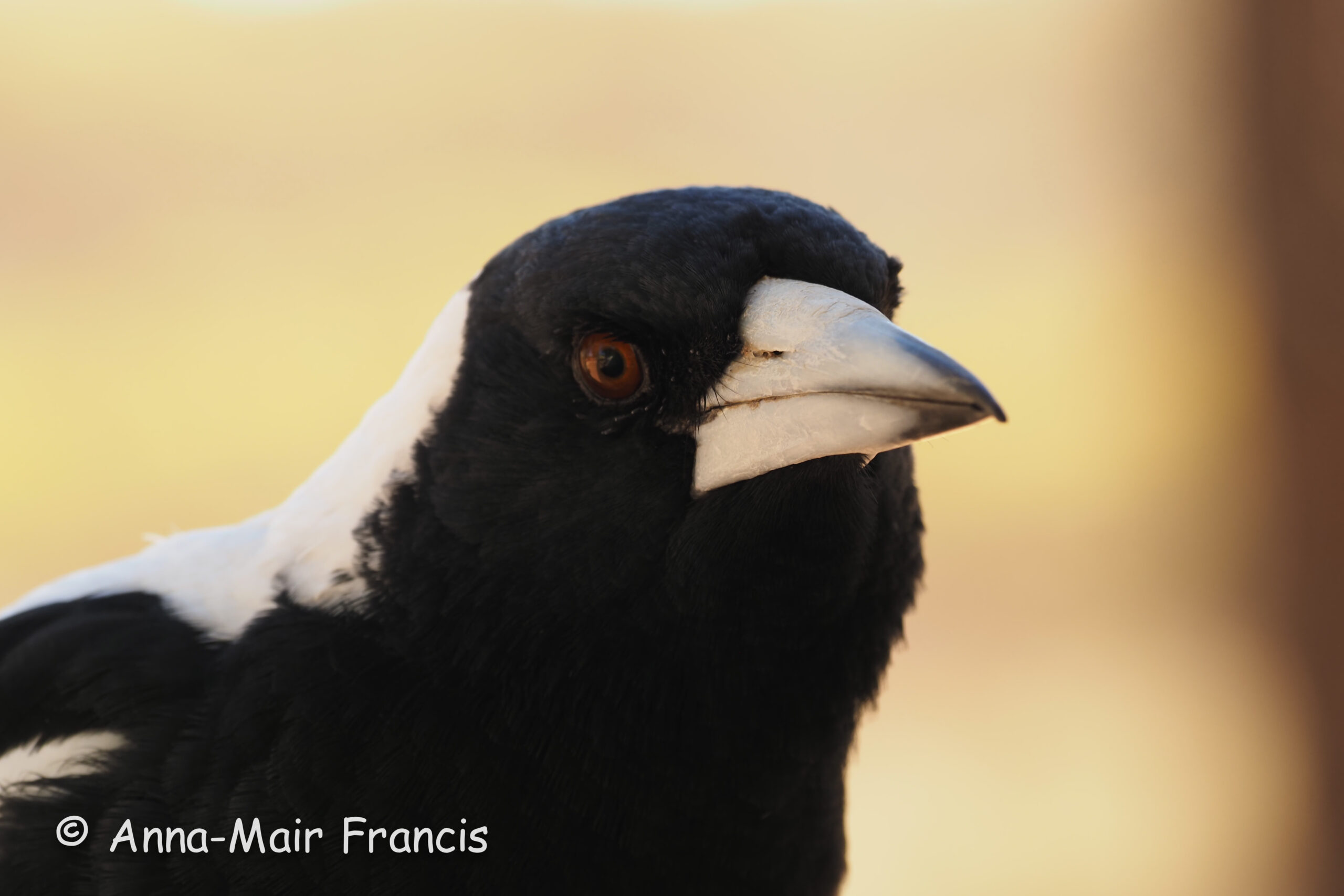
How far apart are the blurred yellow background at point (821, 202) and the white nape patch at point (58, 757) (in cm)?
238

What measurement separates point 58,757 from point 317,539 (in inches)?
13.5

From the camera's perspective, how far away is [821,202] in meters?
3.57

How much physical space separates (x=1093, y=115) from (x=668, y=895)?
10.5 ft

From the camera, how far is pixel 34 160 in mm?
3730

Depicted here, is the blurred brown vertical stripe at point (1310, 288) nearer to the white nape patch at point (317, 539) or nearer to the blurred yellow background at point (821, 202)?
the blurred yellow background at point (821, 202)

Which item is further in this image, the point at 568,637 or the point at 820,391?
the point at 568,637

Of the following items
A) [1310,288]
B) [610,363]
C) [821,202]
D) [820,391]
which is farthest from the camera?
[821,202]

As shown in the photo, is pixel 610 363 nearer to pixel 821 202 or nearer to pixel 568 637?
pixel 568 637

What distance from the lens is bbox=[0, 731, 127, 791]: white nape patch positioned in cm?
120

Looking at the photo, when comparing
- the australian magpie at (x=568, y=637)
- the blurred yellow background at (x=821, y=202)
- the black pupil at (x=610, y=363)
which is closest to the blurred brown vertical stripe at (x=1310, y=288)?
the blurred yellow background at (x=821, y=202)

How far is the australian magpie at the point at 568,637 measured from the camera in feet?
3.57

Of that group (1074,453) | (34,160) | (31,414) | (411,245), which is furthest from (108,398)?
(1074,453)

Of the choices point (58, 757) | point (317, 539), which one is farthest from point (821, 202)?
point (58, 757)

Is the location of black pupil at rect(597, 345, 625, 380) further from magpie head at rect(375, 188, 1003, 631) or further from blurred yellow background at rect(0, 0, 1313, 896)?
blurred yellow background at rect(0, 0, 1313, 896)
